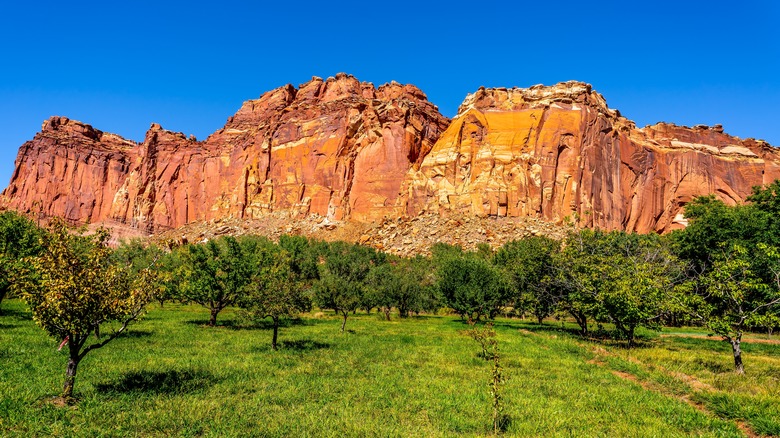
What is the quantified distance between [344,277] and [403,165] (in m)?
64.0

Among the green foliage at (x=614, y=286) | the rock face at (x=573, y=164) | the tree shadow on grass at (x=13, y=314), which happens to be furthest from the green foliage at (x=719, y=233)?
the rock face at (x=573, y=164)

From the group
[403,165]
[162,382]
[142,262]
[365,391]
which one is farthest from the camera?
[403,165]

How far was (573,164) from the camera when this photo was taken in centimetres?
10919

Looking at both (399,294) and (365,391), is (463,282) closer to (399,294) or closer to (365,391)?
(399,294)

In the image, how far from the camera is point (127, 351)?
18266mm

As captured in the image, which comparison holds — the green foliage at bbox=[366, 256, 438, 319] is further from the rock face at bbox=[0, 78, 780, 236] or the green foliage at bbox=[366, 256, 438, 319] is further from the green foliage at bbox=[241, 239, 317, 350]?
the rock face at bbox=[0, 78, 780, 236]

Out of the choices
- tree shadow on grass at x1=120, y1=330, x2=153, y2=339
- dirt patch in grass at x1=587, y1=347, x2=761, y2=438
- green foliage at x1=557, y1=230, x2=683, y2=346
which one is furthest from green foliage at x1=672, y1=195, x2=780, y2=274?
tree shadow on grass at x1=120, y1=330, x2=153, y2=339

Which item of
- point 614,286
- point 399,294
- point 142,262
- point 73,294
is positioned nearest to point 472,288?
point 399,294

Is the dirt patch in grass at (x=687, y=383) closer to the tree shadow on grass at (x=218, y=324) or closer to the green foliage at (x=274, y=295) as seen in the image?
the green foliage at (x=274, y=295)

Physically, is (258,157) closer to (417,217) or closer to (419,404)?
(417,217)

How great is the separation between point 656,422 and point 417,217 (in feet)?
331

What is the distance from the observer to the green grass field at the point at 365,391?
1003 cm

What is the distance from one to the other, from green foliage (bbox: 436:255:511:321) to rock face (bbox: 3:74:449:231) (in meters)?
71.8

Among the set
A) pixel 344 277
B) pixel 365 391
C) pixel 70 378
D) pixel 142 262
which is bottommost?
pixel 365 391
